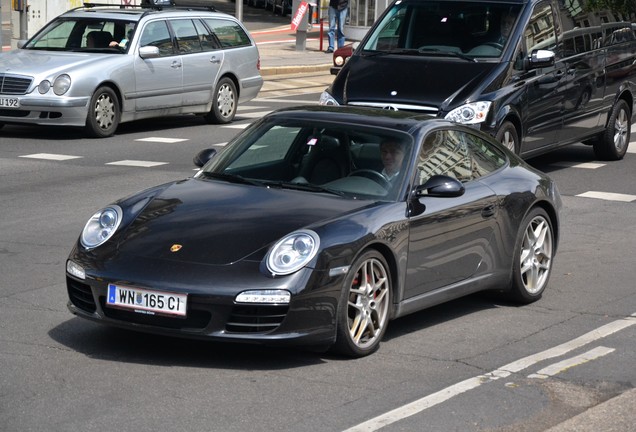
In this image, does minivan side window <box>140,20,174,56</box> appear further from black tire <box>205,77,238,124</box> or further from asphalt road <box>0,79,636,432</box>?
asphalt road <box>0,79,636,432</box>

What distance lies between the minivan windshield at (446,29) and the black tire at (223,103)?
5.43 metres

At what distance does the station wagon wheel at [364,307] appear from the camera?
6973 millimetres

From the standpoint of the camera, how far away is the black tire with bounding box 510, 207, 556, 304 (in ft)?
28.3

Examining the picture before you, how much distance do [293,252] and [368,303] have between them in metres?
0.59

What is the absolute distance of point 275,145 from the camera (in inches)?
324

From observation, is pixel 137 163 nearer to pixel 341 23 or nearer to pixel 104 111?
pixel 104 111

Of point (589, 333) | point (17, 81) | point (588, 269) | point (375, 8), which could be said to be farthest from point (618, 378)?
point (375, 8)

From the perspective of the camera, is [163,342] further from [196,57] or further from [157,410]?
[196,57]

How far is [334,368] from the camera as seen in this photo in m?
6.94

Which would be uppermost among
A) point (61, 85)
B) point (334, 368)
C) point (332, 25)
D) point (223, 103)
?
point (334, 368)

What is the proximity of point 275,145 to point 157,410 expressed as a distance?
2.60 meters

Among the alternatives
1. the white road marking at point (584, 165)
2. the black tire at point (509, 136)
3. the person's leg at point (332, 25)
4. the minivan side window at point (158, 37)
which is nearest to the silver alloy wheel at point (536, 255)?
the black tire at point (509, 136)

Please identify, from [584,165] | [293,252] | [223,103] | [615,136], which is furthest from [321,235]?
[223,103]

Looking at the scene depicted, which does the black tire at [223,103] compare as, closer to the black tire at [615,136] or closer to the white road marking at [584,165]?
the white road marking at [584,165]
